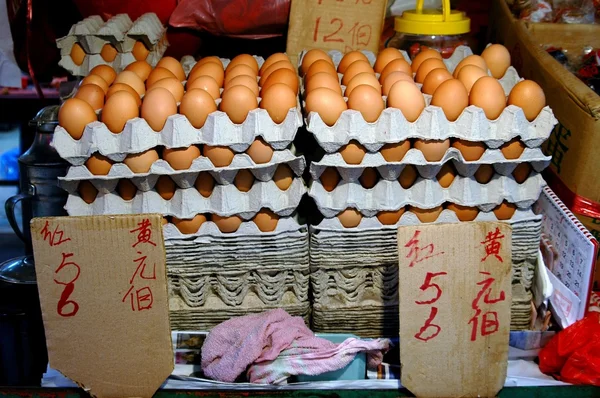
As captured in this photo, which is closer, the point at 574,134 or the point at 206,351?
the point at 206,351

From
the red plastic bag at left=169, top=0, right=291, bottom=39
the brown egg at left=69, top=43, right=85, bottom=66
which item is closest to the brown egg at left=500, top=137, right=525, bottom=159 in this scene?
the red plastic bag at left=169, top=0, right=291, bottom=39

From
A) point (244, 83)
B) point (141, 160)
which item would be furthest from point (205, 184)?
point (244, 83)

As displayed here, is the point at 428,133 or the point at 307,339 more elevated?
the point at 428,133

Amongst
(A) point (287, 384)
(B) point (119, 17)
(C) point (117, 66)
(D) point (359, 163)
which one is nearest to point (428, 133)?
(D) point (359, 163)

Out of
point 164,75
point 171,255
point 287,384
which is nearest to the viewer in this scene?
point 287,384

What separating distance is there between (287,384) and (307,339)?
107 millimetres

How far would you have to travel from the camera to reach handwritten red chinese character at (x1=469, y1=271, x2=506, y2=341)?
4.30 feet

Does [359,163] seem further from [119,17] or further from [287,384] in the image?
[119,17]

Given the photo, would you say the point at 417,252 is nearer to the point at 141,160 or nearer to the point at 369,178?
the point at 369,178

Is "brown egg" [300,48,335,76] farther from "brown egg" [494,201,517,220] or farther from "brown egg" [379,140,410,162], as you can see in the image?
"brown egg" [494,201,517,220]

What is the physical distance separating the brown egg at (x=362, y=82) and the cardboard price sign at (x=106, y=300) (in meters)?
0.59

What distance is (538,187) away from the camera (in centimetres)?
154

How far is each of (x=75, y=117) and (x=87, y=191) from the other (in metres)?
0.18

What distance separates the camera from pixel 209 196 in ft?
4.99
